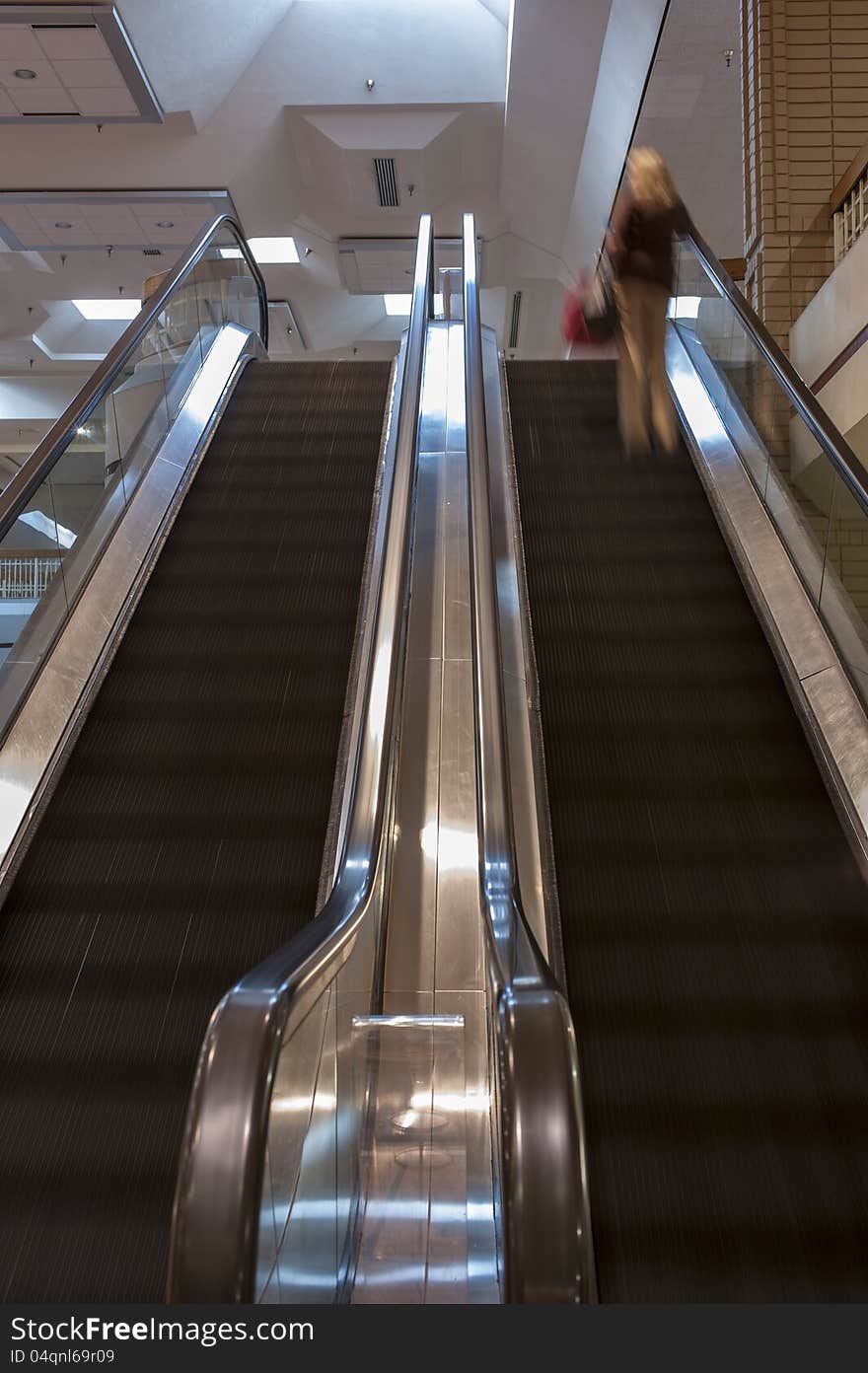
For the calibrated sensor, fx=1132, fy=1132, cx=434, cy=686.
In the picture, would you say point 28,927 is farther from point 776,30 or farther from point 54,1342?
point 776,30

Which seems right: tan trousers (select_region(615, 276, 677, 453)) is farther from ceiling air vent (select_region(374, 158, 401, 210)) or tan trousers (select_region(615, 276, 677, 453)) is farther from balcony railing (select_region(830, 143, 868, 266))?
ceiling air vent (select_region(374, 158, 401, 210))

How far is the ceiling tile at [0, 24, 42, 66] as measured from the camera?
10.5m

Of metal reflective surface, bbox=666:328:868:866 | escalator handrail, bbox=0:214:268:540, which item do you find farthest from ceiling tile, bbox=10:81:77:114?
metal reflective surface, bbox=666:328:868:866

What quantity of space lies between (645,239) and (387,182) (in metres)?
11.3

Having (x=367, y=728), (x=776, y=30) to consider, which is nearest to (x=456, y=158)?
(x=776, y=30)

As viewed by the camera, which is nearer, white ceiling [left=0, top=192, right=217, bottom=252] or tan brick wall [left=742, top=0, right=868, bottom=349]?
tan brick wall [left=742, top=0, right=868, bottom=349]

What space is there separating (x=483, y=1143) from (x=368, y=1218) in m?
0.33

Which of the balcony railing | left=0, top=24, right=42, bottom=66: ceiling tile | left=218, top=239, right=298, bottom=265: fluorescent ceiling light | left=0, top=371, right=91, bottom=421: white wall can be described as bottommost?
the balcony railing

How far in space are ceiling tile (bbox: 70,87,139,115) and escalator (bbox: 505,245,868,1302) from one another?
9048mm

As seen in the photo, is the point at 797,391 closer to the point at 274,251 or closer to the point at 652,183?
the point at 652,183

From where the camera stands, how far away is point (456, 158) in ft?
49.8

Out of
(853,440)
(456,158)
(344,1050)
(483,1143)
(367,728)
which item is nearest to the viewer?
(344,1050)

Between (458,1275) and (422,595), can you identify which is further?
(422,595)

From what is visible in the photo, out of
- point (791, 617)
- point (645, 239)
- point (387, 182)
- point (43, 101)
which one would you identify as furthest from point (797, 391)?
point (387, 182)
